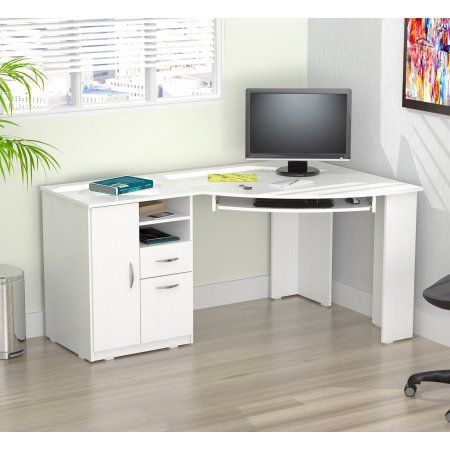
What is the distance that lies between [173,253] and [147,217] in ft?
0.73

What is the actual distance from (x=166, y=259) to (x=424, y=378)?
1.37 metres

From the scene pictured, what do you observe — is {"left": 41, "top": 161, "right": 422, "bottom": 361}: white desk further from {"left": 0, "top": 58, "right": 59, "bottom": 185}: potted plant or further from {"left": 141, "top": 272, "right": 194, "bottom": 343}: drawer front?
{"left": 0, "top": 58, "right": 59, "bottom": 185}: potted plant

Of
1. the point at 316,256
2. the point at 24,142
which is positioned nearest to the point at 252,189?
the point at 316,256

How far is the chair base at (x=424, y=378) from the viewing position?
12.6ft

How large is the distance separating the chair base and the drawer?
126 cm

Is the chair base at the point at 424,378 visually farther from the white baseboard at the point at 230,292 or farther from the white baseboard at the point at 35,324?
the white baseboard at the point at 35,324

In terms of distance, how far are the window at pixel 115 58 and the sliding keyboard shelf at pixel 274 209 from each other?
72 centimetres

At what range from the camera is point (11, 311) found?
14.3 ft

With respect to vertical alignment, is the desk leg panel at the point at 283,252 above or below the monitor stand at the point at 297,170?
below

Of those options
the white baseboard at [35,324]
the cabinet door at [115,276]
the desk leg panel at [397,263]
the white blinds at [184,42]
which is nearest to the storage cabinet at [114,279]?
the cabinet door at [115,276]

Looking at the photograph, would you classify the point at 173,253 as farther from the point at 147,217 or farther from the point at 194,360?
the point at 194,360

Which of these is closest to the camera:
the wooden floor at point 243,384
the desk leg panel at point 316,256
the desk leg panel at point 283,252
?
the wooden floor at point 243,384

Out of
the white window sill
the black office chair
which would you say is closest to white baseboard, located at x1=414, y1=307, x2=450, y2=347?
the black office chair

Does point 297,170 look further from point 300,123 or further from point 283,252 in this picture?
point 283,252
